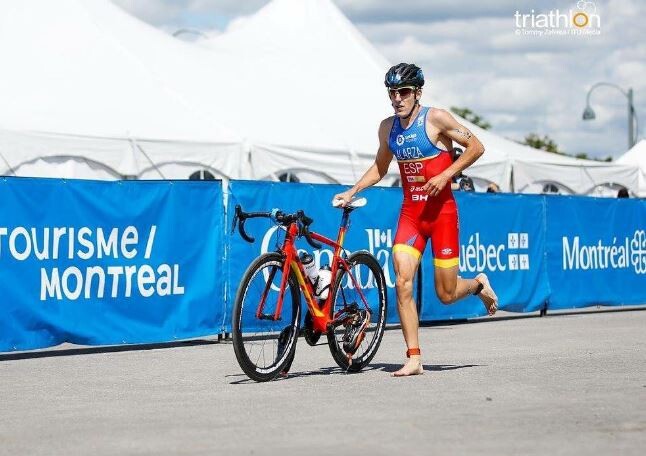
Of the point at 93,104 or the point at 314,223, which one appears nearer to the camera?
the point at 314,223

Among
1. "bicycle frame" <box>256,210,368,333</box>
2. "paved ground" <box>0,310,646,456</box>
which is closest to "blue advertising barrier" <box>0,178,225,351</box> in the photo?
"paved ground" <box>0,310,646,456</box>

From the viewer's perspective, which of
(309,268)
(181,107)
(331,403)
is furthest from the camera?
(181,107)

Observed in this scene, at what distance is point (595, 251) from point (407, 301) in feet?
31.2

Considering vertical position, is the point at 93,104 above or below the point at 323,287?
above

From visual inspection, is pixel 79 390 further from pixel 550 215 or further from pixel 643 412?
pixel 550 215

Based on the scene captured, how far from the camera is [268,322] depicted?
9.55 metres

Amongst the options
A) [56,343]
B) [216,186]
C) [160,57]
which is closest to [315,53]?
[160,57]

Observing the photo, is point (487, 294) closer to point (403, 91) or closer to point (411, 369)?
point (411, 369)

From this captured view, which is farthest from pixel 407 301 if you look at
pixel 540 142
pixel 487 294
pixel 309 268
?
pixel 540 142

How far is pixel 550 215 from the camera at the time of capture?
58.4ft

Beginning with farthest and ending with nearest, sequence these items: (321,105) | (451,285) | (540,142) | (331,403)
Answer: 1. (540,142)
2. (321,105)
3. (451,285)
4. (331,403)

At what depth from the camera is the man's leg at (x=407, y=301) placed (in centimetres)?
941

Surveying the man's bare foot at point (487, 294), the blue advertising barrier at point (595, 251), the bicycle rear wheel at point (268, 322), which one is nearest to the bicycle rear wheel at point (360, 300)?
the bicycle rear wheel at point (268, 322)

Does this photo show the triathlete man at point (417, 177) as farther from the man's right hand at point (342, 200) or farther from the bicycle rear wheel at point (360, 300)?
the bicycle rear wheel at point (360, 300)
